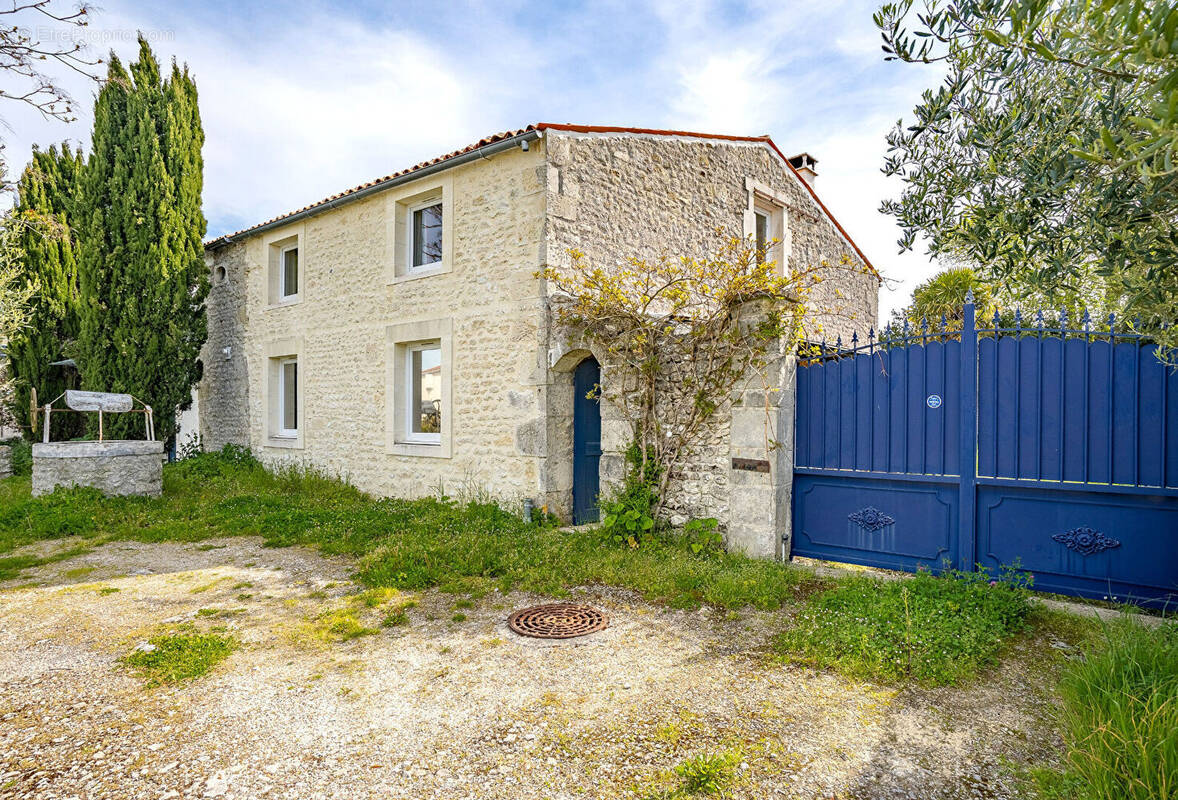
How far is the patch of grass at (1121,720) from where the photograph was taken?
2.23 meters

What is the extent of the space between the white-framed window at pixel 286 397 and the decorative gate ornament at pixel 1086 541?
431 inches

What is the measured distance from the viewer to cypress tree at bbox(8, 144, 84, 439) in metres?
12.6

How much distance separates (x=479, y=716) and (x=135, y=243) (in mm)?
11823

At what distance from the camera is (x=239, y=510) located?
842 centimetres

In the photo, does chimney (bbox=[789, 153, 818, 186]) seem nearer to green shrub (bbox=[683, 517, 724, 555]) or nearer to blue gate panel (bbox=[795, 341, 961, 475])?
blue gate panel (bbox=[795, 341, 961, 475])

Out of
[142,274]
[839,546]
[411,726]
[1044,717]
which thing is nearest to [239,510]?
[142,274]

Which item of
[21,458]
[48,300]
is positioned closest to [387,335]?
[48,300]

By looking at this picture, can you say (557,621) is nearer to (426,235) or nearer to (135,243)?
(426,235)

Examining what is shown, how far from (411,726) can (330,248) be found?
8.67 metres

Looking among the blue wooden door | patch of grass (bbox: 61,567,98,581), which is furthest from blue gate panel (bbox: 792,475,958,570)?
patch of grass (bbox: 61,567,98,581)

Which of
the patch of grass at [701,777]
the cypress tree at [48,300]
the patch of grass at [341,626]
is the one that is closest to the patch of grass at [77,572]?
the patch of grass at [341,626]

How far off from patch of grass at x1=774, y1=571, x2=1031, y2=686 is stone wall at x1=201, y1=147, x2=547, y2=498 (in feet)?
12.4

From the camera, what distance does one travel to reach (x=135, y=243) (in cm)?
1124

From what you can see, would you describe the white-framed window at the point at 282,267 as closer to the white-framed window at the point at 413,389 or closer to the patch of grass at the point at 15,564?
the white-framed window at the point at 413,389
